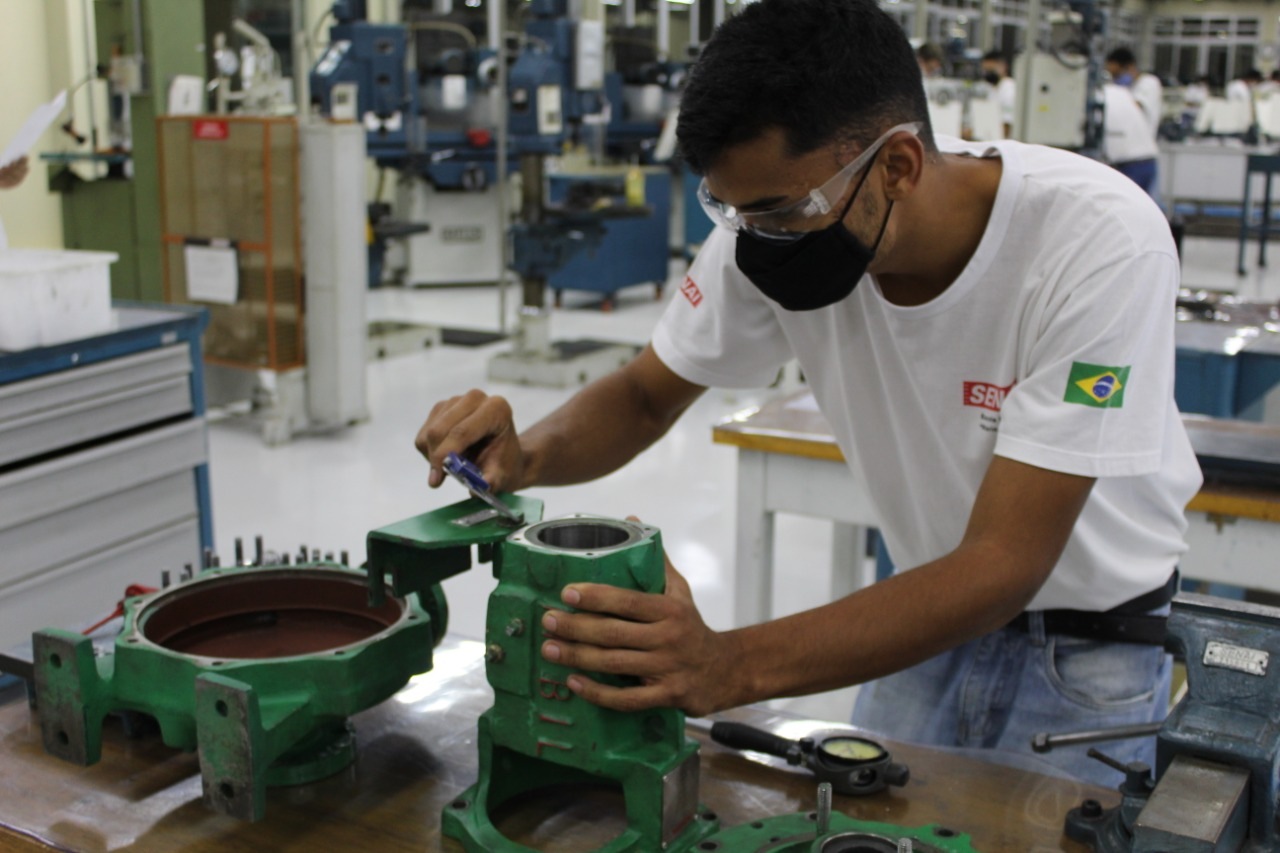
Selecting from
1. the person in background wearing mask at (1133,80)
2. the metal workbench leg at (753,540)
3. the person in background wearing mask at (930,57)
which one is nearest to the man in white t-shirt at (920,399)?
the metal workbench leg at (753,540)

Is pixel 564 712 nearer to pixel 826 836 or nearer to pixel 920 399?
pixel 826 836

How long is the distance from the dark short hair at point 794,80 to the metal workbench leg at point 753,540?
1132 millimetres

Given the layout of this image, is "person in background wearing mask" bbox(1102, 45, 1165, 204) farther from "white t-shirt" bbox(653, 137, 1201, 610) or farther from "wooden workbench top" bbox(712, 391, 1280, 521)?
"white t-shirt" bbox(653, 137, 1201, 610)

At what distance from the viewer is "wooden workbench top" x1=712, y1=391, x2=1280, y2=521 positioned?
5.82 ft

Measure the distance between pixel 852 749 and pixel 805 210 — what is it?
1.48 feet

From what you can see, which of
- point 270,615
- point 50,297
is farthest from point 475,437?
point 50,297

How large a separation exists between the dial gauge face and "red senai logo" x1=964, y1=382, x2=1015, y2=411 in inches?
13.1

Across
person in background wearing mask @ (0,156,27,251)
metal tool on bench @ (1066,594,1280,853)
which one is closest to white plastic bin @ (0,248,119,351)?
person in background wearing mask @ (0,156,27,251)

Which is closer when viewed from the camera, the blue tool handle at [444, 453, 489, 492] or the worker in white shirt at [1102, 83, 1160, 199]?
the blue tool handle at [444, 453, 489, 492]

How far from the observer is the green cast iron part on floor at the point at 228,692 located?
868mm

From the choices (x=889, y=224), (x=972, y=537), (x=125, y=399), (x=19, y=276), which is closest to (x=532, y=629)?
(x=972, y=537)

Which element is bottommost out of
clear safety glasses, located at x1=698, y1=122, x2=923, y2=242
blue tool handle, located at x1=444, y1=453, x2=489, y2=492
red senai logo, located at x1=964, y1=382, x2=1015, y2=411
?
blue tool handle, located at x1=444, y1=453, x2=489, y2=492

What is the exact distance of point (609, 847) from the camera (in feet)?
2.85

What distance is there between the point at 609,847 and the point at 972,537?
39 cm
